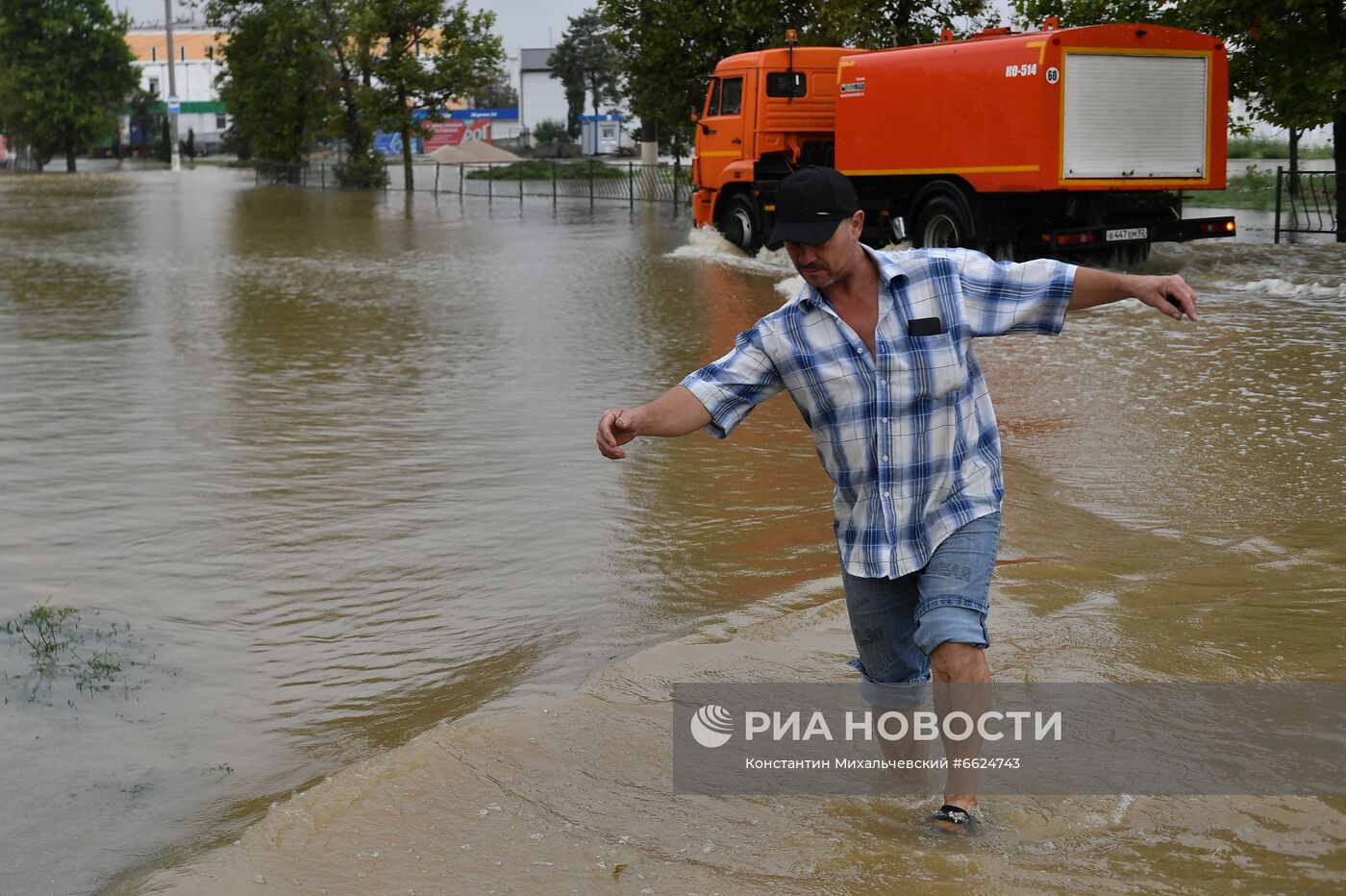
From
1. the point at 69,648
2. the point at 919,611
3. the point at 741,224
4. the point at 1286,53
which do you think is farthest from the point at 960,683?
the point at 741,224

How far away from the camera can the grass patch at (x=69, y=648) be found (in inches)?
229

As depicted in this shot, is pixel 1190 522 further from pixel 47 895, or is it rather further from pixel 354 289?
pixel 354 289

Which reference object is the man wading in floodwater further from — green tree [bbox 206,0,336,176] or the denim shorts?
green tree [bbox 206,0,336,176]

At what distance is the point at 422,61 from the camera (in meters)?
50.9

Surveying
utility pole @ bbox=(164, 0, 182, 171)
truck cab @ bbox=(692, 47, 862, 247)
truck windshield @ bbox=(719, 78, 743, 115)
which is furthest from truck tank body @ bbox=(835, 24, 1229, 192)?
utility pole @ bbox=(164, 0, 182, 171)

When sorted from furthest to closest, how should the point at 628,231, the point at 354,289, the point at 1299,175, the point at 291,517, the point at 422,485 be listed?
the point at 628,231
the point at 1299,175
the point at 354,289
the point at 422,485
the point at 291,517

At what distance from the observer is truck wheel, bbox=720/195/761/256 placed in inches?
953

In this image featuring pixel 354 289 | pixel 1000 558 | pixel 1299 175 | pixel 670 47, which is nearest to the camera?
pixel 1000 558

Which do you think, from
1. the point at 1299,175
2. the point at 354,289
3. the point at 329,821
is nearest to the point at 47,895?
the point at 329,821

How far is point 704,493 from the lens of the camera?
8.42 meters

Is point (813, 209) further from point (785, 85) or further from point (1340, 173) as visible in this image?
point (785, 85)

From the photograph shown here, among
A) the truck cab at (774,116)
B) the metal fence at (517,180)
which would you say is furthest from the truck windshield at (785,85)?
the metal fence at (517,180)

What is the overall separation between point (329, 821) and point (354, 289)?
15.8 meters

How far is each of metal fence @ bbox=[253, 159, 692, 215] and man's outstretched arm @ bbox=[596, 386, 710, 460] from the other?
3309cm
